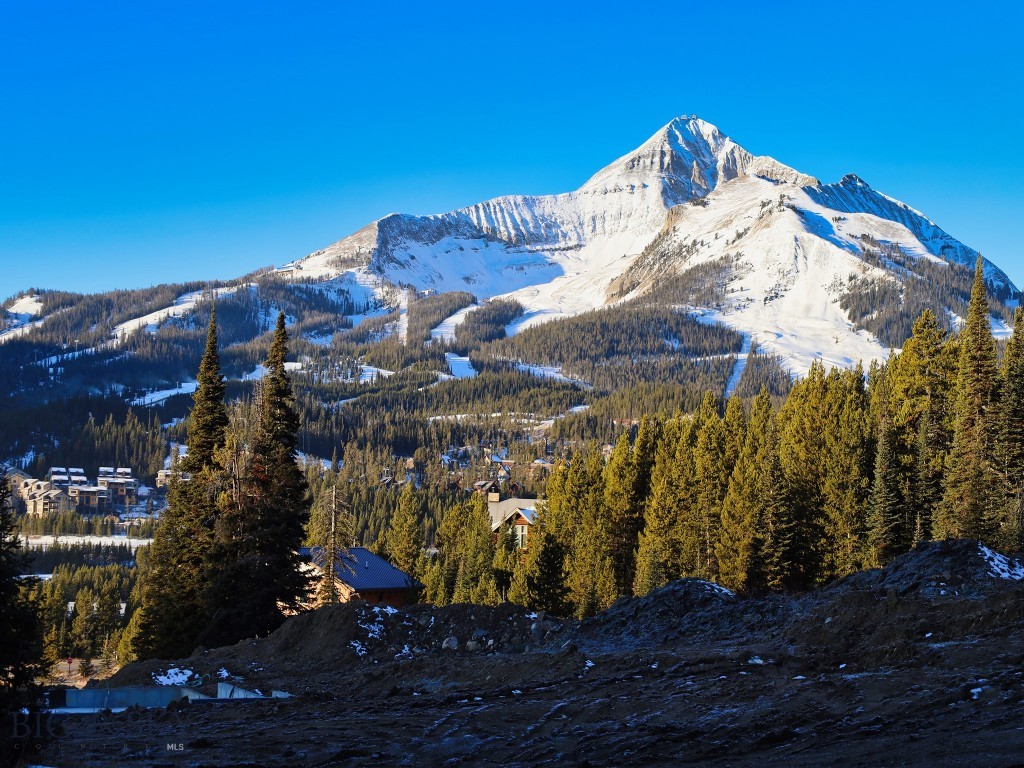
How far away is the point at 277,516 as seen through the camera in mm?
37594

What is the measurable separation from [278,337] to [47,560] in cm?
11789

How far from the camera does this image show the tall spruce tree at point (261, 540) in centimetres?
3622

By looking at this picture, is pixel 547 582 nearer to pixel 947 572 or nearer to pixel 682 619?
pixel 682 619

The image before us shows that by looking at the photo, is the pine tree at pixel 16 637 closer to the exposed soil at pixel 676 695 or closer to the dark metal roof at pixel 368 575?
the exposed soil at pixel 676 695

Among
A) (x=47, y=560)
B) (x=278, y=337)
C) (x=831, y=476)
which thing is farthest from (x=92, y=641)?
(x=831, y=476)

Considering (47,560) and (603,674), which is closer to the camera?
(603,674)

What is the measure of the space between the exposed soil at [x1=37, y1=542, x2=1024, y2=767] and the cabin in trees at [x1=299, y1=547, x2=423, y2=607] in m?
25.8

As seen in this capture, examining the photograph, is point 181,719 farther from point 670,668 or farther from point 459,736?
point 670,668

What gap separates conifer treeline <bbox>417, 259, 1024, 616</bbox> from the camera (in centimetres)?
4300

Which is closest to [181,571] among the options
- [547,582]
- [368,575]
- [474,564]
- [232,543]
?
[232,543]

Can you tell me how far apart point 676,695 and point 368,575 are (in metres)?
41.7

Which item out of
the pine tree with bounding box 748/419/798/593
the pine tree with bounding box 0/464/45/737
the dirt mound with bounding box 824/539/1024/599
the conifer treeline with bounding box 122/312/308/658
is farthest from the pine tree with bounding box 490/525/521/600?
the pine tree with bounding box 0/464/45/737

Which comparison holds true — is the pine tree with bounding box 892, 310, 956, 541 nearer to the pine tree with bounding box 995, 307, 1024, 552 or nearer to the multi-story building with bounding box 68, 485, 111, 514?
the pine tree with bounding box 995, 307, 1024, 552

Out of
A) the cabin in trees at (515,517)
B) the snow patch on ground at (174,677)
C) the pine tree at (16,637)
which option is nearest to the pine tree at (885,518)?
the snow patch on ground at (174,677)
